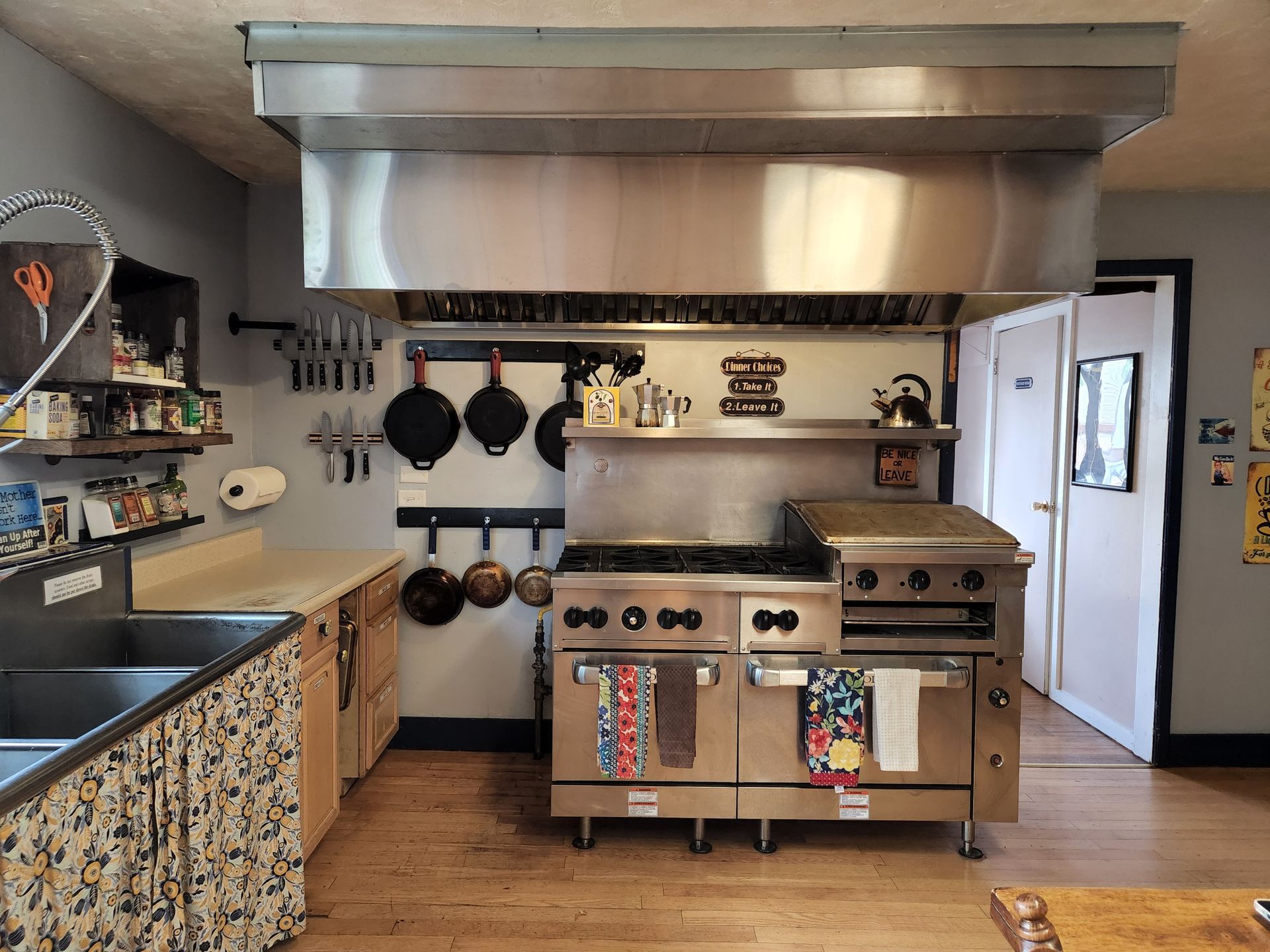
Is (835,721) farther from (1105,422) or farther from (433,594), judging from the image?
(1105,422)

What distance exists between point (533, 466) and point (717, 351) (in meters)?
0.93

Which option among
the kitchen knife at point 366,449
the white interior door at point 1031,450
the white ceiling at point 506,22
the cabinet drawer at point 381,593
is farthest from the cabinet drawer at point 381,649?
the white interior door at point 1031,450

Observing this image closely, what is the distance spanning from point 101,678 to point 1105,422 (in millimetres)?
4038

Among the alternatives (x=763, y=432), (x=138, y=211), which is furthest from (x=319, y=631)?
(x=763, y=432)

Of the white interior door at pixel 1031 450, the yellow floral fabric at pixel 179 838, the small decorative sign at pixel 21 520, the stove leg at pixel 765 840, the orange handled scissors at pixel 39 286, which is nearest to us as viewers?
the yellow floral fabric at pixel 179 838

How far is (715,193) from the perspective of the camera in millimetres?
2318

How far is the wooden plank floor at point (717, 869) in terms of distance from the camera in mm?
2137

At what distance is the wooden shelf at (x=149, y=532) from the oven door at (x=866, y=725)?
6.42 feet

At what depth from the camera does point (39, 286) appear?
5.93 ft

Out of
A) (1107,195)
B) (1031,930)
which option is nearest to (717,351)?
(1107,195)

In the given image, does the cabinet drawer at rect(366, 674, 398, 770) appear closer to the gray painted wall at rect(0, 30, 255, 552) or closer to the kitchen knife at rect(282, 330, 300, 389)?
the gray painted wall at rect(0, 30, 255, 552)

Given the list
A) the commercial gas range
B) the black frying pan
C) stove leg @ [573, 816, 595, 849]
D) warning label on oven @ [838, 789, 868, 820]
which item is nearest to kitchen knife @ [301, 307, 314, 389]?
the black frying pan

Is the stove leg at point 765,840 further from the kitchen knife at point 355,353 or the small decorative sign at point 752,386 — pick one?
the kitchen knife at point 355,353

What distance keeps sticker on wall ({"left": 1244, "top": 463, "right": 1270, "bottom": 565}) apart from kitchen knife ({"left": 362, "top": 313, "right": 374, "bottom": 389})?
Answer: 3729 millimetres
